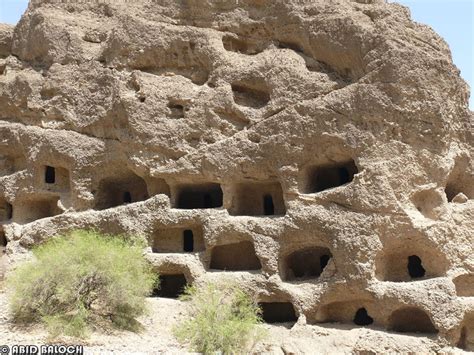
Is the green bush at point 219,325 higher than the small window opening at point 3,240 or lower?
lower

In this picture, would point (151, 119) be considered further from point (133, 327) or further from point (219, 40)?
point (133, 327)

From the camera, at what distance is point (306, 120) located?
1504 cm

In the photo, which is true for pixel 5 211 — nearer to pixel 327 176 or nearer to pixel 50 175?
pixel 50 175

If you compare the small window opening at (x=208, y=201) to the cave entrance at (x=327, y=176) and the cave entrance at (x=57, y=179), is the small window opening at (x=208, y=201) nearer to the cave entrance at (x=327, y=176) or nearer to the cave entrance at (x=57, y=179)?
the cave entrance at (x=327, y=176)

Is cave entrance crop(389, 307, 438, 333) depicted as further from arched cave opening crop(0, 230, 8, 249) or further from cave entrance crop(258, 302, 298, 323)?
arched cave opening crop(0, 230, 8, 249)

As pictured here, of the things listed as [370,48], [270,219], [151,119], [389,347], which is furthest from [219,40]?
[389,347]

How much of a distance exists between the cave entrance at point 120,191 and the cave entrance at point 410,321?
8142 millimetres

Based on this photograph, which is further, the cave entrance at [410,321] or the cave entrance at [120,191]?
the cave entrance at [120,191]

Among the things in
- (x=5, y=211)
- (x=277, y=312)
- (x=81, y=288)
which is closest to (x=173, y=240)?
(x=277, y=312)

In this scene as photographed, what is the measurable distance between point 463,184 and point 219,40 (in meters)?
8.38

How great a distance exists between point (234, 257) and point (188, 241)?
1.47 metres

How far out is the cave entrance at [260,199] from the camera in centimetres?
1603

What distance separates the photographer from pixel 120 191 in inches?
702

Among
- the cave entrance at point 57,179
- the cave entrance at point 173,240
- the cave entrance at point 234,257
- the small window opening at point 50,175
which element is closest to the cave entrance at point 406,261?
the cave entrance at point 234,257
